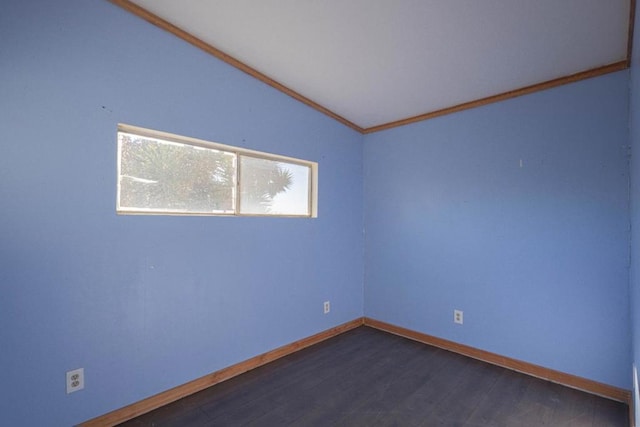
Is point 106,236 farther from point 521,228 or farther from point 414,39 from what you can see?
point 521,228

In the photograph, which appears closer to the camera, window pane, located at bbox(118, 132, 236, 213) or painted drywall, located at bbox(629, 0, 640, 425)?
painted drywall, located at bbox(629, 0, 640, 425)

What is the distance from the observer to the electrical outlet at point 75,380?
1789 millimetres

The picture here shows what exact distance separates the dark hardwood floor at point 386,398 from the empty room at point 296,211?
0.02 m

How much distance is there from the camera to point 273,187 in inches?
117

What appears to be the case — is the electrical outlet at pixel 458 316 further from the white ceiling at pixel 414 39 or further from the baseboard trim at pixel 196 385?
the white ceiling at pixel 414 39

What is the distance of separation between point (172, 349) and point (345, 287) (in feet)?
6.46

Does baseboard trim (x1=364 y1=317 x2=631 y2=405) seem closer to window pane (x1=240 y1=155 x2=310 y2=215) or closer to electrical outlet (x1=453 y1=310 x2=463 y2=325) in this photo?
electrical outlet (x1=453 y1=310 x2=463 y2=325)

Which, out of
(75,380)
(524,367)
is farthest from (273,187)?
(524,367)

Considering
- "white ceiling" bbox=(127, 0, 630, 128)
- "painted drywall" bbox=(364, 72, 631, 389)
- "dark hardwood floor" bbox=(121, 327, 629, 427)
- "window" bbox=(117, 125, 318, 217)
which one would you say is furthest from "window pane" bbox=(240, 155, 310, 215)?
"dark hardwood floor" bbox=(121, 327, 629, 427)

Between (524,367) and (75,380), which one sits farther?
(524,367)

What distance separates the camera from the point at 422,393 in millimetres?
2268

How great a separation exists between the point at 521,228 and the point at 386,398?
179 centimetres

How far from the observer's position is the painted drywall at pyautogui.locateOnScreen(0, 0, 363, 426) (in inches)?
65.5

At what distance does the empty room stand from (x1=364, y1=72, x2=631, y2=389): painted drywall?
Answer: 0.05 ft
